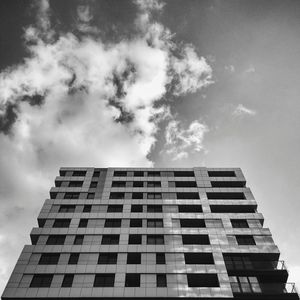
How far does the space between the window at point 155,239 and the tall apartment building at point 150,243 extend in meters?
0.13

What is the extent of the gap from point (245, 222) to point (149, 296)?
16.2m

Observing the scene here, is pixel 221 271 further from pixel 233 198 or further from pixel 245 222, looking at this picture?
pixel 233 198

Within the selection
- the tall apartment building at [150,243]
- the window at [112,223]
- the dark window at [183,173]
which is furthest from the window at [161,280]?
the dark window at [183,173]

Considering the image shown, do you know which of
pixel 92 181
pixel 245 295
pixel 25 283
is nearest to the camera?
pixel 245 295

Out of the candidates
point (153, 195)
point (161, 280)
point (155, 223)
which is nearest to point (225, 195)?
point (153, 195)

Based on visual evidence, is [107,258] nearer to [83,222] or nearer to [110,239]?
[110,239]

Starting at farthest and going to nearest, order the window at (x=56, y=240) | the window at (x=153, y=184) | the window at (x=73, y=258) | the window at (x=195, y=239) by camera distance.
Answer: the window at (x=153, y=184), the window at (x=195, y=239), the window at (x=56, y=240), the window at (x=73, y=258)

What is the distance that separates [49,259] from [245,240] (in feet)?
77.5

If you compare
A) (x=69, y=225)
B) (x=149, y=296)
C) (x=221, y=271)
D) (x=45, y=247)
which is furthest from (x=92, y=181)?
(x=221, y=271)

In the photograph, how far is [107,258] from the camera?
2769 cm

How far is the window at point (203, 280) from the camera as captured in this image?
84.5ft

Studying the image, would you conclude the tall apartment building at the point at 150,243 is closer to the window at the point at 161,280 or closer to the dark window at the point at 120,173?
the window at the point at 161,280

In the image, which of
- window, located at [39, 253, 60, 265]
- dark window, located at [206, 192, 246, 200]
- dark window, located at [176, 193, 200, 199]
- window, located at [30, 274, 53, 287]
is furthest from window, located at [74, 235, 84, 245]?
dark window, located at [206, 192, 246, 200]

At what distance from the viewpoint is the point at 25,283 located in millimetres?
24844
